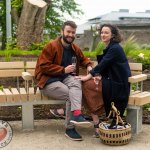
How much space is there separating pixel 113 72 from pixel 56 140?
3.74 ft

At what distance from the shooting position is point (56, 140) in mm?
5586

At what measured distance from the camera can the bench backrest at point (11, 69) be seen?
649cm

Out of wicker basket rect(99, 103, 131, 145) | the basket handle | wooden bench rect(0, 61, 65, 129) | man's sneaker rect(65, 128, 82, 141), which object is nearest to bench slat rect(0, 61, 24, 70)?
wooden bench rect(0, 61, 65, 129)

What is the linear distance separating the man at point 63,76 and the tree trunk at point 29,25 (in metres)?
4.83


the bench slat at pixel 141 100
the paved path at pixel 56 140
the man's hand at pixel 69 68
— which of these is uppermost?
the man's hand at pixel 69 68

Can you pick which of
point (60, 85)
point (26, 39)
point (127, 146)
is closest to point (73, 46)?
point (60, 85)

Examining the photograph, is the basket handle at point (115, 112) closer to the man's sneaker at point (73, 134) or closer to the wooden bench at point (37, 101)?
the wooden bench at point (37, 101)

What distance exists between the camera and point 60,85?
5695 mm

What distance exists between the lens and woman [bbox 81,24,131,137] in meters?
5.58

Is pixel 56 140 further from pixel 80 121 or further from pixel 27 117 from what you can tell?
pixel 27 117

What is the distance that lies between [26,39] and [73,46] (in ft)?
16.2

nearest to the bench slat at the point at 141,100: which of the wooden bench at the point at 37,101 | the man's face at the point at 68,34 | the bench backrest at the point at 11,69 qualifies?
the wooden bench at the point at 37,101

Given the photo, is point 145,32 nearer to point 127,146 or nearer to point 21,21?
point 21,21

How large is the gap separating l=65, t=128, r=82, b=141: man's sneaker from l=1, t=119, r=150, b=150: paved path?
51 millimetres
